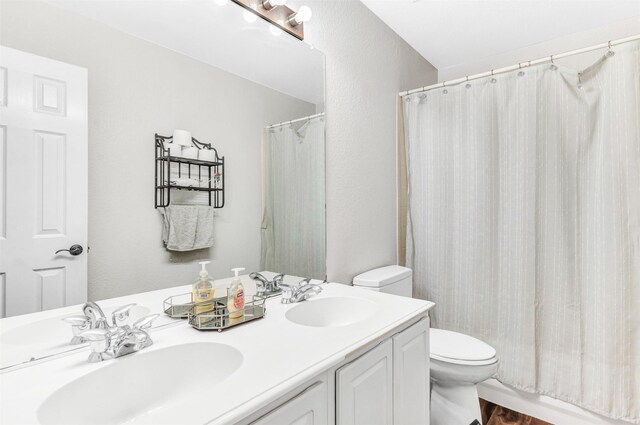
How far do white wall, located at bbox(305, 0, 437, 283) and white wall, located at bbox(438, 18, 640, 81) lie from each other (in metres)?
0.65

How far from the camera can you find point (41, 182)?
0.80 meters

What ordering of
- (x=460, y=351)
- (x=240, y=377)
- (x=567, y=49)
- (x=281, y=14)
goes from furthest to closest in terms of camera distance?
(x=567, y=49)
(x=460, y=351)
(x=281, y=14)
(x=240, y=377)

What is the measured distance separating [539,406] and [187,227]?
7.04 ft

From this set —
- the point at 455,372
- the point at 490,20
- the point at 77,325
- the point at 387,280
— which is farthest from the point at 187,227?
the point at 490,20

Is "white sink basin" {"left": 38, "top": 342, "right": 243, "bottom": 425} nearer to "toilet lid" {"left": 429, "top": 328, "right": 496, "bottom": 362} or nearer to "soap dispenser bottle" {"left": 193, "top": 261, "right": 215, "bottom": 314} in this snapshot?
"soap dispenser bottle" {"left": 193, "top": 261, "right": 215, "bottom": 314}

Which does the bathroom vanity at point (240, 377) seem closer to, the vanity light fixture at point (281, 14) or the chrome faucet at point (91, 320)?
the chrome faucet at point (91, 320)

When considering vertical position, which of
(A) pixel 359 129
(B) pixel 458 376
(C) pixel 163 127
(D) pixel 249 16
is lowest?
(B) pixel 458 376

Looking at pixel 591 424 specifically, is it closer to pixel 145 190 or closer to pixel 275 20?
pixel 145 190

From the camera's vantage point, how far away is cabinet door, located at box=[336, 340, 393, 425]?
0.88 m

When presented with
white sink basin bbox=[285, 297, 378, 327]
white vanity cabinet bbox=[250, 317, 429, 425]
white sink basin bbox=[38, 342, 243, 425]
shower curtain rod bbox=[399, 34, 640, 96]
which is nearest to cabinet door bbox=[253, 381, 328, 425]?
white vanity cabinet bbox=[250, 317, 429, 425]

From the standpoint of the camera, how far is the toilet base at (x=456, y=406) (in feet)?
5.14

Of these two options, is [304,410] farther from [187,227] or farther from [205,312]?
[187,227]

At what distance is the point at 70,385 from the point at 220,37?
1.15 metres

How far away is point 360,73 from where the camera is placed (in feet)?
6.16
